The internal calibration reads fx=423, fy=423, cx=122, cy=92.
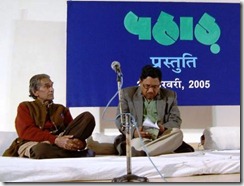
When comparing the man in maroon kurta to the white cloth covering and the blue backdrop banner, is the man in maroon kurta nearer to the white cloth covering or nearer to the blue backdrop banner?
the white cloth covering

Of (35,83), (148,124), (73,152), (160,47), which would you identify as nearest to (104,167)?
(73,152)

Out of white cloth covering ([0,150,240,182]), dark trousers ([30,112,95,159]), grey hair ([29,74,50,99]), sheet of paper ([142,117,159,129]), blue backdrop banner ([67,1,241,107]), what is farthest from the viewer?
blue backdrop banner ([67,1,241,107])

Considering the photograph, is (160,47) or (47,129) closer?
(47,129)

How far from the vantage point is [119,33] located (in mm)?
3098

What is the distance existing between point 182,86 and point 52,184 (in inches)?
50.4

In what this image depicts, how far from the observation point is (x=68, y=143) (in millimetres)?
2594

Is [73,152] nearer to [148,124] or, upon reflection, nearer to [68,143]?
[68,143]

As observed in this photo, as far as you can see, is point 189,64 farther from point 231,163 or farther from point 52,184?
point 52,184

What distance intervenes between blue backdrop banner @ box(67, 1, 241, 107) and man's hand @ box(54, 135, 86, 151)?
0.45 metres

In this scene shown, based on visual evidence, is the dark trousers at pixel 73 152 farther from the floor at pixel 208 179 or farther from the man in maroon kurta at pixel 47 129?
the floor at pixel 208 179

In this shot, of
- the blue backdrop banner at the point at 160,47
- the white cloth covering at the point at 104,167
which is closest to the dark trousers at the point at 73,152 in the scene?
the white cloth covering at the point at 104,167

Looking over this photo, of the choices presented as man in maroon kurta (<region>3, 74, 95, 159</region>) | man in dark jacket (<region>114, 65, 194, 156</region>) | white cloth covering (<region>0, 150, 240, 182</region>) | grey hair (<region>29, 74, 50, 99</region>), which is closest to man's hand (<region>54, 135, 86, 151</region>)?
man in maroon kurta (<region>3, 74, 95, 159</region>)

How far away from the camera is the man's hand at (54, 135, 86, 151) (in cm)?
258

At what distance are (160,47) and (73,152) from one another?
1.03 m
